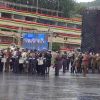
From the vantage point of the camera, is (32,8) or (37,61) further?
(32,8)

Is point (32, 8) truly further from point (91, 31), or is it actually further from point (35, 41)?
point (91, 31)

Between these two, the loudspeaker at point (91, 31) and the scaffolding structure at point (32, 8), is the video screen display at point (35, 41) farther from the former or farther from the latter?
the scaffolding structure at point (32, 8)

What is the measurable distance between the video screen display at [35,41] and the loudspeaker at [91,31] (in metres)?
5.41

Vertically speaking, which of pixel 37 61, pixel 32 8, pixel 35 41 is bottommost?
pixel 37 61

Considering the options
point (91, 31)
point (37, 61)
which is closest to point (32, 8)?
point (91, 31)

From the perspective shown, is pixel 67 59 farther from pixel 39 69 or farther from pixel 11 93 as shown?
pixel 11 93

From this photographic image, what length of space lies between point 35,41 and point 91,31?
276 inches

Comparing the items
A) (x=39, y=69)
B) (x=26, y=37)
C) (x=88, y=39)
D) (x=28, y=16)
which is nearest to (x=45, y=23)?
(x=28, y=16)

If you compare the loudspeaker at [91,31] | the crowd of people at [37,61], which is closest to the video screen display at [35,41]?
the loudspeaker at [91,31]

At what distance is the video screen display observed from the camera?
48.6m

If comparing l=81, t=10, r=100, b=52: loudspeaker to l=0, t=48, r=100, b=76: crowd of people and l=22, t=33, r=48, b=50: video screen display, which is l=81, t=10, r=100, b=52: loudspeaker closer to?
l=0, t=48, r=100, b=76: crowd of people

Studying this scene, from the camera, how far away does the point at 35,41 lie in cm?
4897

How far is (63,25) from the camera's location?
102 m

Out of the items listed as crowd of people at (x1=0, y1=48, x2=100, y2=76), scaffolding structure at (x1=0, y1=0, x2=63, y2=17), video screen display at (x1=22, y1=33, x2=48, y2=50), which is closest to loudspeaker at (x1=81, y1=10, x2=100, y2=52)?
crowd of people at (x1=0, y1=48, x2=100, y2=76)
